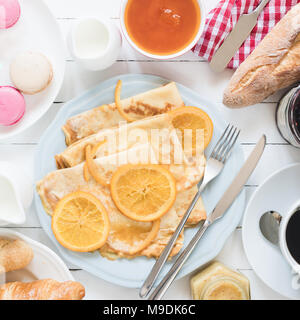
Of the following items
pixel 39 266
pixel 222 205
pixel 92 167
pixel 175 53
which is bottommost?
pixel 39 266

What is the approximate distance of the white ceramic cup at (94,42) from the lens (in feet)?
4.21

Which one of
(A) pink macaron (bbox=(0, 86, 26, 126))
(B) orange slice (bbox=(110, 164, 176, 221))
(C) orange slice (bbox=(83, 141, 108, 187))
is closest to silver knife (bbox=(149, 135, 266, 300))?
(B) orange slice (bbox=(110, 164, 176, 221))

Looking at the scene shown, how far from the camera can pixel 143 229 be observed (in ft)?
4.50

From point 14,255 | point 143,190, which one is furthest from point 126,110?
point 14,255

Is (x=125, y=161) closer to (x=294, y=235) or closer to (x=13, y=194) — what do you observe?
(x=13, y=194)

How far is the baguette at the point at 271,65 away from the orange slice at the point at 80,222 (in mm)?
582

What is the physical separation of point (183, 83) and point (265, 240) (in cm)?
63

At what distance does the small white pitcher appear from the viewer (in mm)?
1258

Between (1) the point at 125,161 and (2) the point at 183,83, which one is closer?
(1) the point at 125,161

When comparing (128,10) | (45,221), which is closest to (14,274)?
(45,221)

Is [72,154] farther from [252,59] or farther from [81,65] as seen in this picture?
[252,59]

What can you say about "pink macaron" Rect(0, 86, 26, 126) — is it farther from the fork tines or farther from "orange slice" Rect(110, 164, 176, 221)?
the fork tines

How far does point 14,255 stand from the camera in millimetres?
1311

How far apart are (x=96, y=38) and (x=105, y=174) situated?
461 mm
